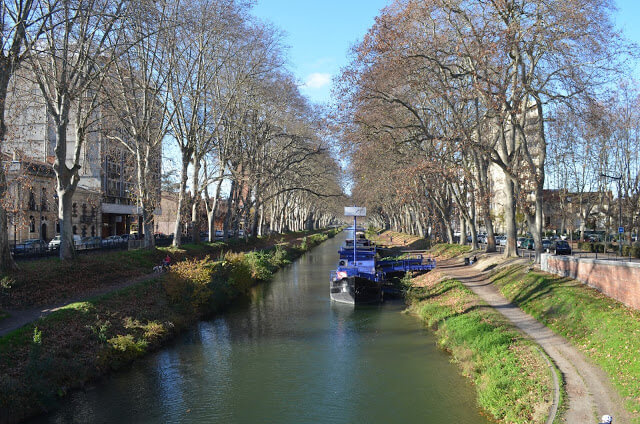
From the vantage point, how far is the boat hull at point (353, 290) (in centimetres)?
2866

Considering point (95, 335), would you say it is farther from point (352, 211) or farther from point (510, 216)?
point (510, 216)

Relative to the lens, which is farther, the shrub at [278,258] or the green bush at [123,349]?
the shrub at [278,258]

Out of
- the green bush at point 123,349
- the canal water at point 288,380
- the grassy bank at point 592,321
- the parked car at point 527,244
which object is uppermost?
the parked car at point 527,244

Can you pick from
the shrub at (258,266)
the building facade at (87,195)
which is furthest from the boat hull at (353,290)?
the building facade at (87,195)

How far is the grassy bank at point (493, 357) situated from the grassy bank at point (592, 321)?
1310 millimetres

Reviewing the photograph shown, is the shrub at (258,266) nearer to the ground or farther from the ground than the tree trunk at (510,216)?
nearer to the ground

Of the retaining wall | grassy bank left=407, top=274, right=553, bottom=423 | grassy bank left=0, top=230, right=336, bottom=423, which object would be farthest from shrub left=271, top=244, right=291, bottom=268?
the retaining wall

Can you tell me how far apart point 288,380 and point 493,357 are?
234 inches

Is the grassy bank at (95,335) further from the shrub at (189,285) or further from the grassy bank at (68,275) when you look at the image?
the grassy bank at (68,275)

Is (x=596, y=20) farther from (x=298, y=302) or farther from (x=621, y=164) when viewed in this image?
(x=621, y=164)

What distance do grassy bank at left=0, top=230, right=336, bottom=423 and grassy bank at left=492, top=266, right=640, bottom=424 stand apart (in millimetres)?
12678

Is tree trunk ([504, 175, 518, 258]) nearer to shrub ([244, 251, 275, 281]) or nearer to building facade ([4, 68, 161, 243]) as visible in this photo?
shrub ([244, 251, 275, 281])

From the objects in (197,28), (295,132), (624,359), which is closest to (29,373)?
(624,359)

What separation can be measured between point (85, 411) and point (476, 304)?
15.0m
